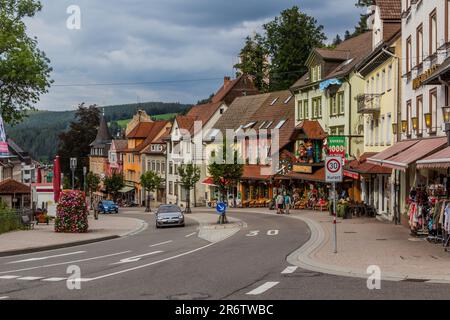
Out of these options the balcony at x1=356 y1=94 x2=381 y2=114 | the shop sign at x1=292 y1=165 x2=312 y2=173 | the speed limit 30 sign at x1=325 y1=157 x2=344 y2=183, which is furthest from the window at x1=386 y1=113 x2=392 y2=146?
the speed limit 30 sign at x1=325 y1=157 x2=344 y2=183

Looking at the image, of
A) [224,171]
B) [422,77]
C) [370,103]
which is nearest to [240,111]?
[224,171]

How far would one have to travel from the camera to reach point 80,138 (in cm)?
11750

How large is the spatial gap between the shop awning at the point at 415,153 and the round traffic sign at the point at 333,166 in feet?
16.7

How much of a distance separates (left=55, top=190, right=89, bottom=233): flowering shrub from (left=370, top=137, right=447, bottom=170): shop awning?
13400mm

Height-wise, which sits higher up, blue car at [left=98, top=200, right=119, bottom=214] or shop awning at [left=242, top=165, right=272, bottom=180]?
shop awning at [left=242, top=165, right=272, bottom=180]

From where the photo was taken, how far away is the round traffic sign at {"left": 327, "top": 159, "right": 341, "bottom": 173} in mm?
19406

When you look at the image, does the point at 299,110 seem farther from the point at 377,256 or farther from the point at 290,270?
the point at 290,270

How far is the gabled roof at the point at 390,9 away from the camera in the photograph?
3775 cm

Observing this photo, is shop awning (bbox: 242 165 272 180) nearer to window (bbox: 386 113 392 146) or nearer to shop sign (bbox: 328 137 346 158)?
shop sign (bbox: 328 137 346 158)

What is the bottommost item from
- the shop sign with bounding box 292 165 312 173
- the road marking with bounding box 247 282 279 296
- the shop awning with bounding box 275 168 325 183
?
the road marking with bounding box 247 282 279 296

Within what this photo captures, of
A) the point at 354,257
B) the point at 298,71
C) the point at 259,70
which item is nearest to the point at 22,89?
the point at 354,257

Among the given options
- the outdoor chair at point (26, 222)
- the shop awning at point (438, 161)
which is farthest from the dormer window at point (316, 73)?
the shop awning at point (438, 161)

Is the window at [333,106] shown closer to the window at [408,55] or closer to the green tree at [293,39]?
the window at [408,55]

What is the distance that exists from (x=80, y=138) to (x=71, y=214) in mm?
89110
